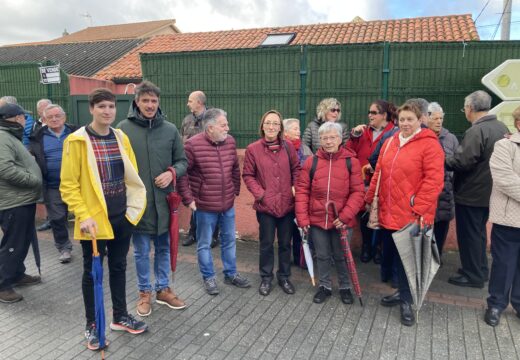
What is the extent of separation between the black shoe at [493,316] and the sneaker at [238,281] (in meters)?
2.33

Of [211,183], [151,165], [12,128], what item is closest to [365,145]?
[211,183]

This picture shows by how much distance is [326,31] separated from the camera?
19234mm

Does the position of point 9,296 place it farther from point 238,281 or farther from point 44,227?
point 44,227

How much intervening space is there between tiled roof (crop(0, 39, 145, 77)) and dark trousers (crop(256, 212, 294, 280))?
69.8 feet

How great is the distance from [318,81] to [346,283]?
115 inches

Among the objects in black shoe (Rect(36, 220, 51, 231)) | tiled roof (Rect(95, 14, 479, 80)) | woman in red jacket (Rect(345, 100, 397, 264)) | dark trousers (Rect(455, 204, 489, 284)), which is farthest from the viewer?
tiled roof (Rect(95, 14, 479, 80))

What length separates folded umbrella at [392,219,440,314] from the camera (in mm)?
3537

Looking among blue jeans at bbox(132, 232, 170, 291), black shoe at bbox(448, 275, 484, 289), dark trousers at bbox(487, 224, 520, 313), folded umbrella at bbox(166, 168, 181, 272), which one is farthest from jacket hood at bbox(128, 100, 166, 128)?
black shoe at bbox(448, 275, 484, 289)

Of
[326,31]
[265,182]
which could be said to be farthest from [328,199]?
[326,31]

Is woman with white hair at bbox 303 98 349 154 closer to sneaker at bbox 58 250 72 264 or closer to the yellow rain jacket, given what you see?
the yellow rain jacket

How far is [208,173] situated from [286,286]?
1464mm

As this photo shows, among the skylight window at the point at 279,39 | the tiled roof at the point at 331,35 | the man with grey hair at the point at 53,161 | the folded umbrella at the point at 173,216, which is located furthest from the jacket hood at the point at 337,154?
the tiled roof at the point at 331,35

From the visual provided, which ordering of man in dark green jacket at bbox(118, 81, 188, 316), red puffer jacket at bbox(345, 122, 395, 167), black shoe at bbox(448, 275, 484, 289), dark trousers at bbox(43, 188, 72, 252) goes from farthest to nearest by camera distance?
dark trousers at bbox(43, 188, 72, 252), red puffer jacket at bbox(345, 122, 395, 167), black shoe at bbox(448, 275, 484, 289), man in dark green jacket at bbox(118, 81, 188, 316)

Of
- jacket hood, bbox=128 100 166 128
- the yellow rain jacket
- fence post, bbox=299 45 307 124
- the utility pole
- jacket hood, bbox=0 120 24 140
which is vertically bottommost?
the yellow rain jacket
